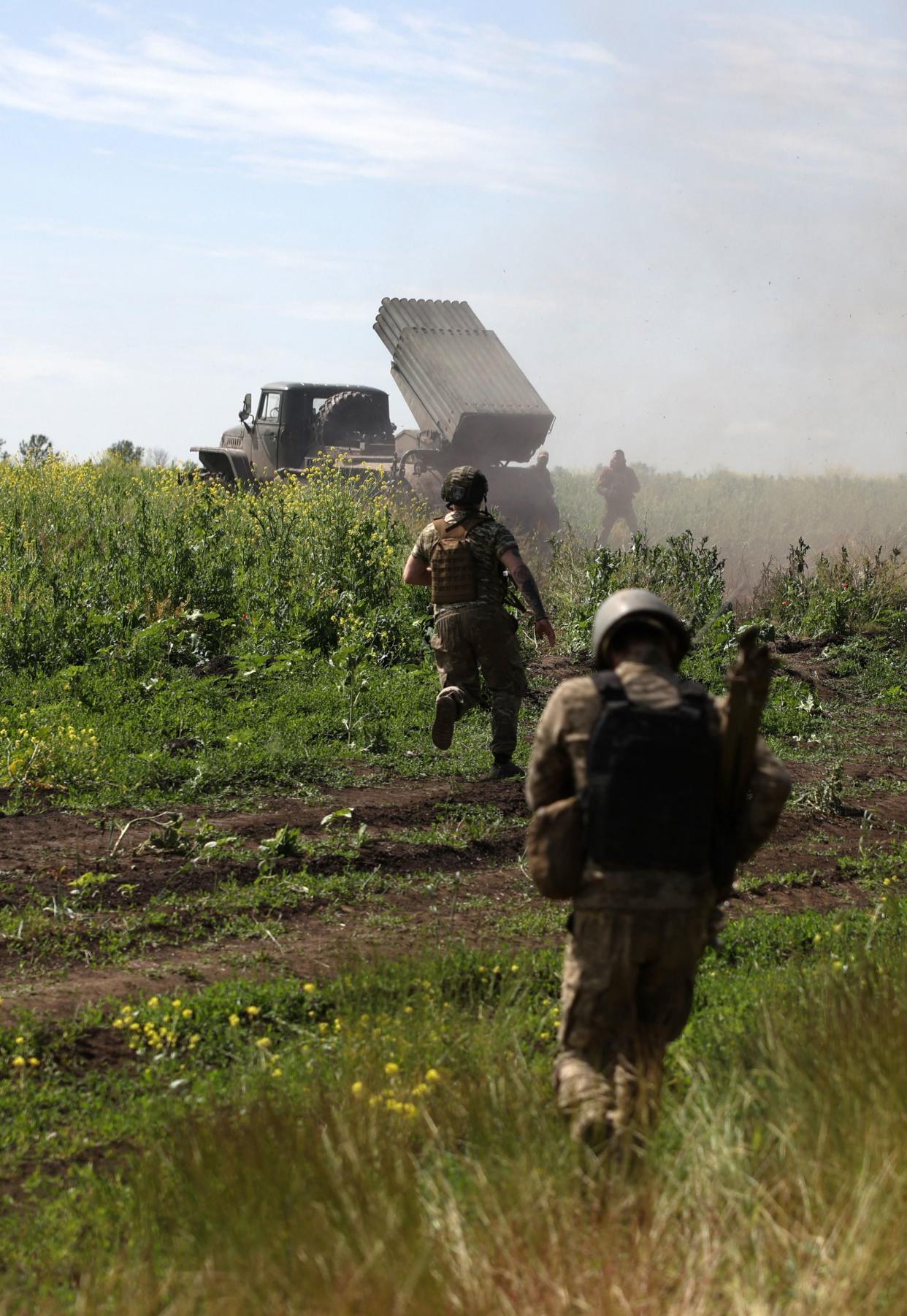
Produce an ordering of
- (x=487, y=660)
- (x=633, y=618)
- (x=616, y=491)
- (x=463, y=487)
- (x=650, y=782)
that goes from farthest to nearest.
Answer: (x=616, y=491)
(x=487, y=660)
(x=463, y=487)
(x=633, y=618)
(x=650, y=782)

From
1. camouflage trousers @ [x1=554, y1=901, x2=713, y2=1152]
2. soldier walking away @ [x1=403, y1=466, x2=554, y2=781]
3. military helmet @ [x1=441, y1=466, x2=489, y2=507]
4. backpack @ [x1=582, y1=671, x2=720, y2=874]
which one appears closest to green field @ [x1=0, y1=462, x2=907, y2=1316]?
camouflage trousers @ [x1=554, y1=901, x2=713, y2=1152]

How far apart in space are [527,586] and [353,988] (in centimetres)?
379

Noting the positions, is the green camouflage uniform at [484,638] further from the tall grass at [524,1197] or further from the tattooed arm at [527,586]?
the tall grass at [524,1197]

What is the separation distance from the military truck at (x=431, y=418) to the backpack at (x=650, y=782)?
17.2 m

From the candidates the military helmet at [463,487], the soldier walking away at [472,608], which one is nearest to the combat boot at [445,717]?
the soldier walking away at [472,608]

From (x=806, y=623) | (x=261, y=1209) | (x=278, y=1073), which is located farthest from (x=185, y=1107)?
(x=806, y=623)

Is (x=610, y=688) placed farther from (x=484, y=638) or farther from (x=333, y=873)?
(x=484, y=638)

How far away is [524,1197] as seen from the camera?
283cm

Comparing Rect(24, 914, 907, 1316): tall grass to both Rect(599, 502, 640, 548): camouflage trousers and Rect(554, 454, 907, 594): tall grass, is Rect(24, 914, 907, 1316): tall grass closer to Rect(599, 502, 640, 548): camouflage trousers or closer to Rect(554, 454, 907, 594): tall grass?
Rect(554, 454, 907, 594): tall grass

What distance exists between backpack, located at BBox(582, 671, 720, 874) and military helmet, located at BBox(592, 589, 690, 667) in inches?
8.0

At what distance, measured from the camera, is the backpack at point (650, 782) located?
3332 mm

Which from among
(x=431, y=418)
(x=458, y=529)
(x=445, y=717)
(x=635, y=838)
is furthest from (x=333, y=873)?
(x=431, y=418)

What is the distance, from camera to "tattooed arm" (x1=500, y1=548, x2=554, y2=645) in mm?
8078

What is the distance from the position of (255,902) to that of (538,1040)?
1.91m
